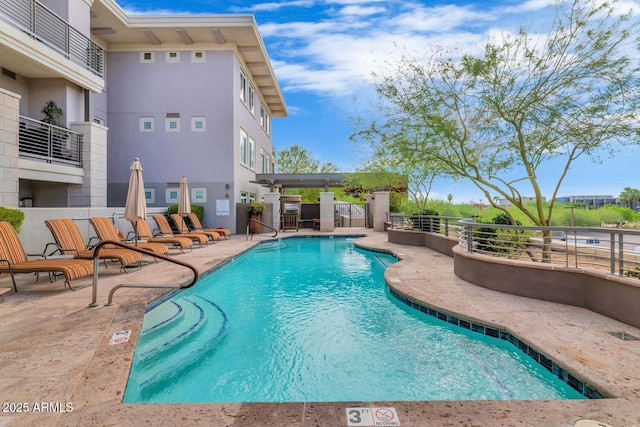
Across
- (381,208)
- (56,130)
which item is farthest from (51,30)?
(381,208)

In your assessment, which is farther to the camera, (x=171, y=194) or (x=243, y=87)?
(x=243, y=87)

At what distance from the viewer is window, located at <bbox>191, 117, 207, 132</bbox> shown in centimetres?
1666

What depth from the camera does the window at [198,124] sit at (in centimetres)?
1666

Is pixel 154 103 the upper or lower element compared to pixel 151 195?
upper

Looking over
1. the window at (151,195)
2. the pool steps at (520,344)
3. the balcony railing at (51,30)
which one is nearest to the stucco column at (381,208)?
the window at (151,195)

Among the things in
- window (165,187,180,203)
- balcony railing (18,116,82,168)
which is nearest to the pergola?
window (165,187,180,203)

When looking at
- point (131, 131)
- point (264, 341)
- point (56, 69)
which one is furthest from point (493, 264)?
point (131, 131)

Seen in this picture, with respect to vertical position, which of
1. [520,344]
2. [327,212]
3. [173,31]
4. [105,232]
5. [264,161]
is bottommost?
[520,344]

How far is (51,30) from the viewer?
10945mm

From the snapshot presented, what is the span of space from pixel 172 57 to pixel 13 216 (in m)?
12.4

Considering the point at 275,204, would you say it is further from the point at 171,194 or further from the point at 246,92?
the point at 246,92

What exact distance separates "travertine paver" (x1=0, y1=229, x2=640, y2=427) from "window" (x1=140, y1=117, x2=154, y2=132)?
1286 centimetres

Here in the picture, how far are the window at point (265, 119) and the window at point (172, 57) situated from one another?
8.11 meters

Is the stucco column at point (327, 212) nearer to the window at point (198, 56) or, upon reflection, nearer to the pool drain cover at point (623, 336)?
the window at point (198, 56)
